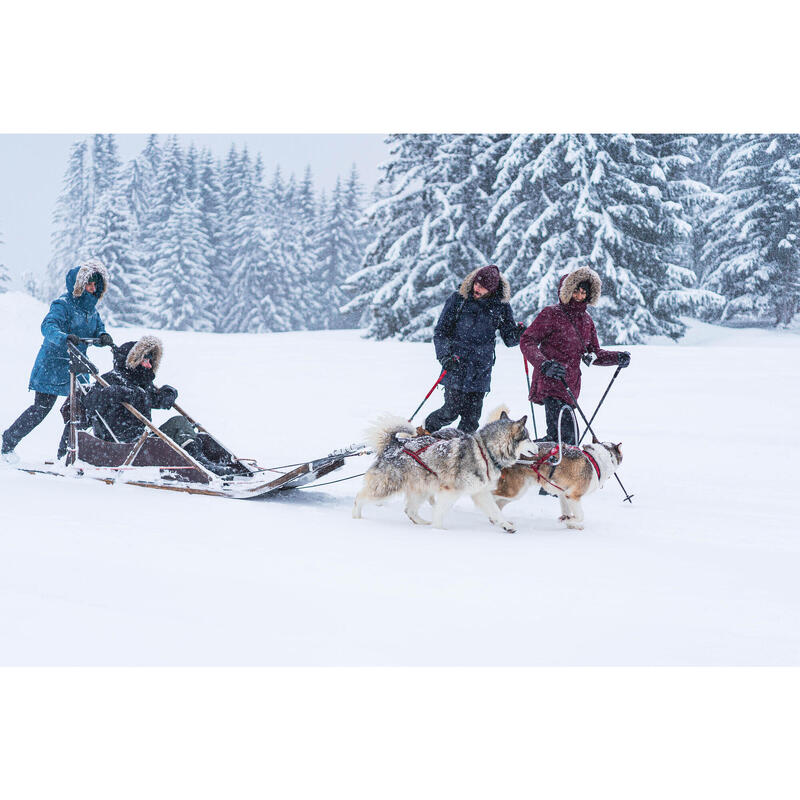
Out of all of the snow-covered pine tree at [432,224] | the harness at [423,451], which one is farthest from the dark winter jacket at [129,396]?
the snow-covered pine tree at [432,224]

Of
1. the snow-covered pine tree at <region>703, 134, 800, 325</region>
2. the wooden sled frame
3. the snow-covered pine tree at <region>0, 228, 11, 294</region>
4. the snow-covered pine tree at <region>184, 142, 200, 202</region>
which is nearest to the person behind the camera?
the wooden sled frame

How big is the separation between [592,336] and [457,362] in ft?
3.04

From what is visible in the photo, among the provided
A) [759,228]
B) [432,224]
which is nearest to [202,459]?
[432,224]

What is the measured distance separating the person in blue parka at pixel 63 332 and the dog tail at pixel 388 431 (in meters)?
2.36

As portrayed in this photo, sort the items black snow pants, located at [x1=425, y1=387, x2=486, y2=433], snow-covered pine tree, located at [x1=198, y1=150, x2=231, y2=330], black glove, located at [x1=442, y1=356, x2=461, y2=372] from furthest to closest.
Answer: snow-covered pine tree, located at [x1=198, y1=150, x2=231, y2=330] → black snow pants, located at [x1=425, y1=387, x2=486, y2=433] → black glove, located at [x1=442, y1=356, x2=461, y2=372]

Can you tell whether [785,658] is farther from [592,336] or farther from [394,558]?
[592,336]

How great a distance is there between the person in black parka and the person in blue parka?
8.11 ft

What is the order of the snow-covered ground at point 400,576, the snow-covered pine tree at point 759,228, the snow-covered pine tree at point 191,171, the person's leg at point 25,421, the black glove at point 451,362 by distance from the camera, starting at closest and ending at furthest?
the snow-covered ground at point 400,576, the black glove at point 451,362, the person's leg at point 25,421, the snow-covered pine tree at point 759,228, the snow-covered pine tree at point 191,171

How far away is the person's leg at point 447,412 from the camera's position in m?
4.80

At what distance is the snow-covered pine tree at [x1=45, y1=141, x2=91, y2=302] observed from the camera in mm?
18172

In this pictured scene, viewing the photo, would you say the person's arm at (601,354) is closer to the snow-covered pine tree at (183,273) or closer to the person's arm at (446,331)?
the person's arm at (446,331)

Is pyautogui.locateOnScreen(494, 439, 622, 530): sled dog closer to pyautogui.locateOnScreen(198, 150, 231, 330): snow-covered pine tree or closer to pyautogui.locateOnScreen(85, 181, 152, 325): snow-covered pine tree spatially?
pyautogui.locateOnScreen(85, 181, 152, 325): snow-covered pine tree

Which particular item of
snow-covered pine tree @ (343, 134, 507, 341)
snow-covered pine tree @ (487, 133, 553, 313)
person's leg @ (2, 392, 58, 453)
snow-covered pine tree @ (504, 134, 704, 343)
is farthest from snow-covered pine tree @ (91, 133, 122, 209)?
person's leg @ (2, 392, 58, 453)

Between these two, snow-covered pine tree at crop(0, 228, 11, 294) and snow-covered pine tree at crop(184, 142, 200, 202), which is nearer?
snow-covered pine tree at crop(0, 228, 11, 294)
